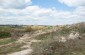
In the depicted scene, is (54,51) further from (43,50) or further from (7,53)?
(7,53)

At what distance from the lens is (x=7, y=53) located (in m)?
20.0

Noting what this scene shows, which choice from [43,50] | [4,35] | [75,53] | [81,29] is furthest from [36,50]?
[4,35]

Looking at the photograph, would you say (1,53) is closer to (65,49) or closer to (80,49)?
(65,49)

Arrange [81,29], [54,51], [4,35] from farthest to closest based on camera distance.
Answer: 1. [4,35]
2. [81,29]
3. [54,51]

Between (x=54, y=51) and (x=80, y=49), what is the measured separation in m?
2.68

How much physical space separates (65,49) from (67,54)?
3.21ft

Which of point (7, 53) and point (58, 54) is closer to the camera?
point (58, 54)

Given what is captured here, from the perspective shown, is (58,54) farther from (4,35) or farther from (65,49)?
(4,35)

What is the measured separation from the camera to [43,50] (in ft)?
56.7

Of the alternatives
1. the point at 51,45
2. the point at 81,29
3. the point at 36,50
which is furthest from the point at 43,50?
the point at 81,29

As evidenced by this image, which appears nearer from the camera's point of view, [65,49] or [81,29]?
[65,49]

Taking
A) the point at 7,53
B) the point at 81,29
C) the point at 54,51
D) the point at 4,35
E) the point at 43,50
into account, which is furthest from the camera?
the point at 4,35

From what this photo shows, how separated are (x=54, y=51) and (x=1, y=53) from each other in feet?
17.0

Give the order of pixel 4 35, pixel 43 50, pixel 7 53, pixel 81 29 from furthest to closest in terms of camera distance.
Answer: pixel 4 35
pixel 81 29
pixel 7 53
pixel 43 50
